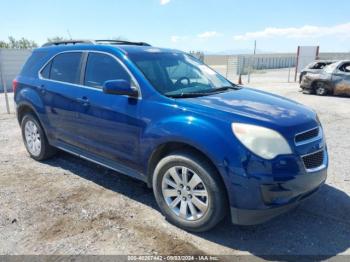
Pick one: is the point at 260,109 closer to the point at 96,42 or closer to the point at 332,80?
the point at 96,42

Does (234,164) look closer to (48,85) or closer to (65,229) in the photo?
(65,229)

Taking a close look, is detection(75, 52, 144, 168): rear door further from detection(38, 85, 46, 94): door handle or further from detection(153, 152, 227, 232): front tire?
detection(38, 85, 46, 94): door handle

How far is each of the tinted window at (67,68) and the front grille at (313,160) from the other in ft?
9.61

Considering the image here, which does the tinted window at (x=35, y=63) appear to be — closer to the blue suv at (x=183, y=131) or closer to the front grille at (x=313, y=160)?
the blue suv at (x=183, y=131)

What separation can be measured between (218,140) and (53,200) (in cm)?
229

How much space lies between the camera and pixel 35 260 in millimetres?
2928

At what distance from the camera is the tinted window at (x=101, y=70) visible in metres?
3.94

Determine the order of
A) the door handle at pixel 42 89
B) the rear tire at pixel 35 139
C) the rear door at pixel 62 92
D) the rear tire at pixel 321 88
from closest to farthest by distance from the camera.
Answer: the rear door at pixel 62 92 → the door handle at pixel 42 89 → the rear tire at pixel 35 139 → the rear tire at pixel 321 88

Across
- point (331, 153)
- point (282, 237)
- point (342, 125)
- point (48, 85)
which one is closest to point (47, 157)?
point (48, 85)

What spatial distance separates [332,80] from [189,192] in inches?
488

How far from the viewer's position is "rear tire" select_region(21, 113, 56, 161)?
5234mm

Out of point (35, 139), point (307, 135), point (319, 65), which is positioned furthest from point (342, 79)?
point (35, 139)

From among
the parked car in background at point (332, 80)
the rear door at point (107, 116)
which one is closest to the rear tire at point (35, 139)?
the rear door at point (107, 116)

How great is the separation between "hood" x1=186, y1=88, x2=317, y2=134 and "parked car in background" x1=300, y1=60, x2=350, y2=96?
A: 11.1 meters
